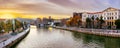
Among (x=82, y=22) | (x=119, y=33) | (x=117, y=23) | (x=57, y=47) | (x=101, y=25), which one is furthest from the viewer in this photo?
(x=82, y=22)

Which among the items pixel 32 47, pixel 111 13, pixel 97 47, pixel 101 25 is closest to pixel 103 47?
pixel 97 47

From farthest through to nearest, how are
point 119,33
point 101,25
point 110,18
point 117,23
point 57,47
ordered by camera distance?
point 110,18 → point 101,25 → point 117,23 → point 119,33 → point 57,47

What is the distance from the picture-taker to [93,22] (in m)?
94.1

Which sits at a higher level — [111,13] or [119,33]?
[111,13]

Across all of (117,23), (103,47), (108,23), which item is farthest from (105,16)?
(103,47)

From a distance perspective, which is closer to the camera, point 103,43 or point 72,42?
point 103,43

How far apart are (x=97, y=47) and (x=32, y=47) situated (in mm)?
10941

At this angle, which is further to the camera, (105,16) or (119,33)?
(105,16)

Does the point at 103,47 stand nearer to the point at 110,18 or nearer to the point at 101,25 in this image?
the point at 101,25

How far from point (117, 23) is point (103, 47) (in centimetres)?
4474

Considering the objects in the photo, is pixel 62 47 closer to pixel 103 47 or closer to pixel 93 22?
pixel 103 47

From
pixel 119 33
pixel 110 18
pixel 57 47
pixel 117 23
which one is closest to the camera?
pixel 57 47

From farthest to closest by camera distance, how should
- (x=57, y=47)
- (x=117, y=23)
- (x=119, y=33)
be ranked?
(x=117, y=23) → (x=119, y=33) → (x=57, y=47)

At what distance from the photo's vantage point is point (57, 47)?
1199 inches
